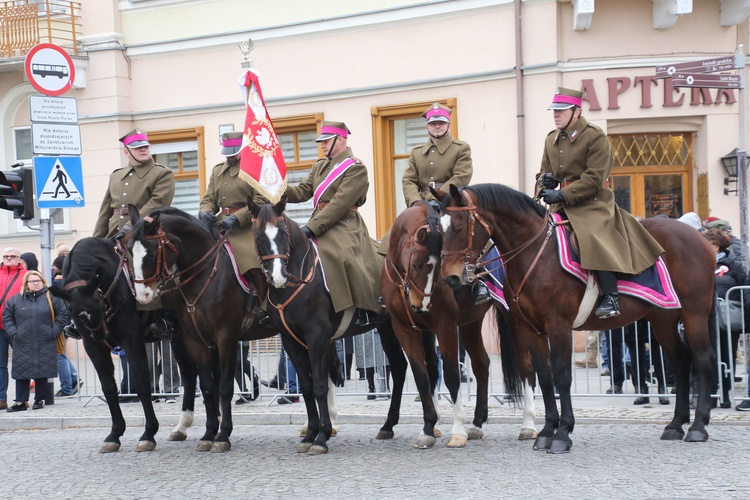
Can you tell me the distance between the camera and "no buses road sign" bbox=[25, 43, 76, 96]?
550 inches

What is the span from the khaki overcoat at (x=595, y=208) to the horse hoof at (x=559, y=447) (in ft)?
4.83

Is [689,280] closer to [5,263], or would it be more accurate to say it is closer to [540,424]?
[540,424]

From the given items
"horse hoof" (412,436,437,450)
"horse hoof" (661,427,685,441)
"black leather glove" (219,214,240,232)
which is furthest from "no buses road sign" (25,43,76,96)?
"horse hoof" (661,427,685,441)

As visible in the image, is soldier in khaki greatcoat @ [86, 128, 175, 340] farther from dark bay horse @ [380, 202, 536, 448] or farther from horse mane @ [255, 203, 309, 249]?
dark bay horse @ [380, 202, 536, 448]

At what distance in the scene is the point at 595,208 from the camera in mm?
9898

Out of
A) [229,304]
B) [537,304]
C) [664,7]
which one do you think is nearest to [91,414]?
[229,304]

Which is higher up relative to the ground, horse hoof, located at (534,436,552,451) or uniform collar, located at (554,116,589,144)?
uniform collar, located at (554,116,589,144)

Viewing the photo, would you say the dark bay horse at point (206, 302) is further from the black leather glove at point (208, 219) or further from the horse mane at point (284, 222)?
the horse mane at point (284, 222)

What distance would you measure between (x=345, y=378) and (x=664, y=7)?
8.27 meters

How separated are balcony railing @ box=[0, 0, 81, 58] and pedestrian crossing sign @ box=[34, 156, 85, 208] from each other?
8580 millimetres

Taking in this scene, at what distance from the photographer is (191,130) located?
21.5 metres

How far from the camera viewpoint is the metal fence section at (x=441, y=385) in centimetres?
1262

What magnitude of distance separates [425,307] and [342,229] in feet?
4.81

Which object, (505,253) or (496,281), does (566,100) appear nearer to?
(505,253)
